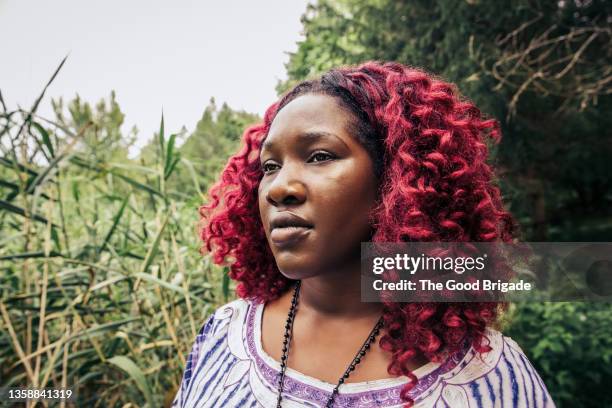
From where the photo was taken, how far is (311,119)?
114cm

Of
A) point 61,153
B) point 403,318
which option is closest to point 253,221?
point 403,318

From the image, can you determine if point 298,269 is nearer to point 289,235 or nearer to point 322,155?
point 289,235

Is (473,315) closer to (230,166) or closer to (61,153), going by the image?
(230,166)

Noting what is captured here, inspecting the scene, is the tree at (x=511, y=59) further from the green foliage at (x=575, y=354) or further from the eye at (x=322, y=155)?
the eye at (x=322, y=155)

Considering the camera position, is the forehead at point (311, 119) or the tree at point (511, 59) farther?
the tree at point (511, 59)

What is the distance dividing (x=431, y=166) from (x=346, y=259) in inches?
11.3

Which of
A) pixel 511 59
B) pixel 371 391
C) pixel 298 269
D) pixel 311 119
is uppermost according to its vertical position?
pixel 511 59

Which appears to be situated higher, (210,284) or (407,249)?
(210,284)

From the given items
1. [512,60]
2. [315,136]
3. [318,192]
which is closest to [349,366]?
[318,192]

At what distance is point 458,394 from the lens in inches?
42.3

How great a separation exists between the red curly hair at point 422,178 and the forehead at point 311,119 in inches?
1.3

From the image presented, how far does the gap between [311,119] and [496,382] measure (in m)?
0.71

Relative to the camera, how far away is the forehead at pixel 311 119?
112 cm

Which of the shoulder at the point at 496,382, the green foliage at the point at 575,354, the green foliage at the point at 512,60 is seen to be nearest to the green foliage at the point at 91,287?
the shoulder at the point at 496,382
